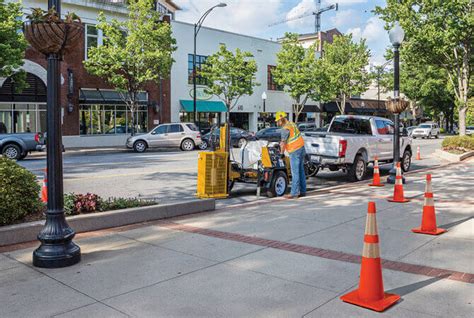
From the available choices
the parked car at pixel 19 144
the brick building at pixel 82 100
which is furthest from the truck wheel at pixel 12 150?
the brick building at pixel 82 100

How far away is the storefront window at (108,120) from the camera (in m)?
32.3

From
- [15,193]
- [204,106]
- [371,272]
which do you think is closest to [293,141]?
[15,193]

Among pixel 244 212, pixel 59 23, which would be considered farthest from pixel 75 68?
pixel 59 23

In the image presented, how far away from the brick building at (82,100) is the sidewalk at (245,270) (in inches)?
972

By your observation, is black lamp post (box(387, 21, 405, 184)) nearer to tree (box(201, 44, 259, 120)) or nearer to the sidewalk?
the sidewalk

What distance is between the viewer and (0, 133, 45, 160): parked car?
20781mm

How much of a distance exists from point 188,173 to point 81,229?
8447 mm

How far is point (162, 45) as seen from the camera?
99.8ft

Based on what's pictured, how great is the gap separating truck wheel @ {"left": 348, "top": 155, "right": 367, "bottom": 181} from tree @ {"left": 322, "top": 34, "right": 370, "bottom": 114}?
3141 centimetres

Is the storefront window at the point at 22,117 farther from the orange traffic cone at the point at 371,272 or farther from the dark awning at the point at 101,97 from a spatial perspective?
the orange traffic cone at the point at 371,272

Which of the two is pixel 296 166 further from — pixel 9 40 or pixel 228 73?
pixel 228 73

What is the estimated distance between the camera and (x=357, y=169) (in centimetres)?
1410

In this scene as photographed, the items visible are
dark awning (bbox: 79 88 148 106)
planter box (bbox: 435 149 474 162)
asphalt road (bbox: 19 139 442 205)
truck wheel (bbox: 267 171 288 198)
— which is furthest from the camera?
dark awning (bbox: 79 88 148 106)

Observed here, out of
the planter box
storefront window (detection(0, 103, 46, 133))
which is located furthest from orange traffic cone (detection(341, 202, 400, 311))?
Answer: storefront window (detection(0, 103, 46, 133))
